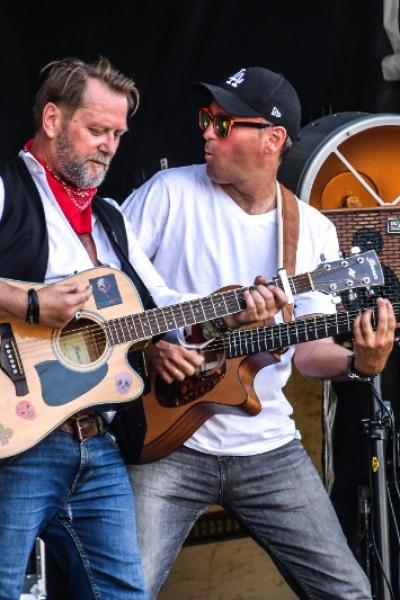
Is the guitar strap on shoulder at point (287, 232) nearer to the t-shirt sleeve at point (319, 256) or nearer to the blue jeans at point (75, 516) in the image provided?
the t-shirt sleeve at point (319, 256)

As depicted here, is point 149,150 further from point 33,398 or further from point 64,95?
point 33,398

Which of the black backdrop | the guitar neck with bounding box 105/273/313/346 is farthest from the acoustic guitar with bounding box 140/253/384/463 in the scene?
the black backdrop

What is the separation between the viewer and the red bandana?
3.45 metres

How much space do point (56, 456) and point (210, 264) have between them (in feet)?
3.08

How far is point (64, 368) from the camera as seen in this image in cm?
331

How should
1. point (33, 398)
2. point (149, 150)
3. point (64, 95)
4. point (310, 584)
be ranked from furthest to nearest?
point (149, 150) < point (310, 584) < point (64, 95) < point (33, 398)

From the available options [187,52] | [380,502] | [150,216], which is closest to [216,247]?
[150,216]

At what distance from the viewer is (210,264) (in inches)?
156

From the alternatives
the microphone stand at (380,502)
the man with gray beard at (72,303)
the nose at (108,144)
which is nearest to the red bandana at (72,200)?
the man with gray beard at (72,303)

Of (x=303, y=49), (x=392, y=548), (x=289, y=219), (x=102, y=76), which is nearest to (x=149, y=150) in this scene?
(x=303, y=49)

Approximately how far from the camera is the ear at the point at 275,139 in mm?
4098

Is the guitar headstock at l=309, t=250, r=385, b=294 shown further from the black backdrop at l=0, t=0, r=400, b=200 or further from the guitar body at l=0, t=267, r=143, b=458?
the black backdrop at l=0, t=0, r=400, b=200

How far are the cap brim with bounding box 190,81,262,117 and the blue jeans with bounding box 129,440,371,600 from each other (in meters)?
1.12

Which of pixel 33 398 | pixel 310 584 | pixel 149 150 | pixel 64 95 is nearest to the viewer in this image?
pixel 33 398
